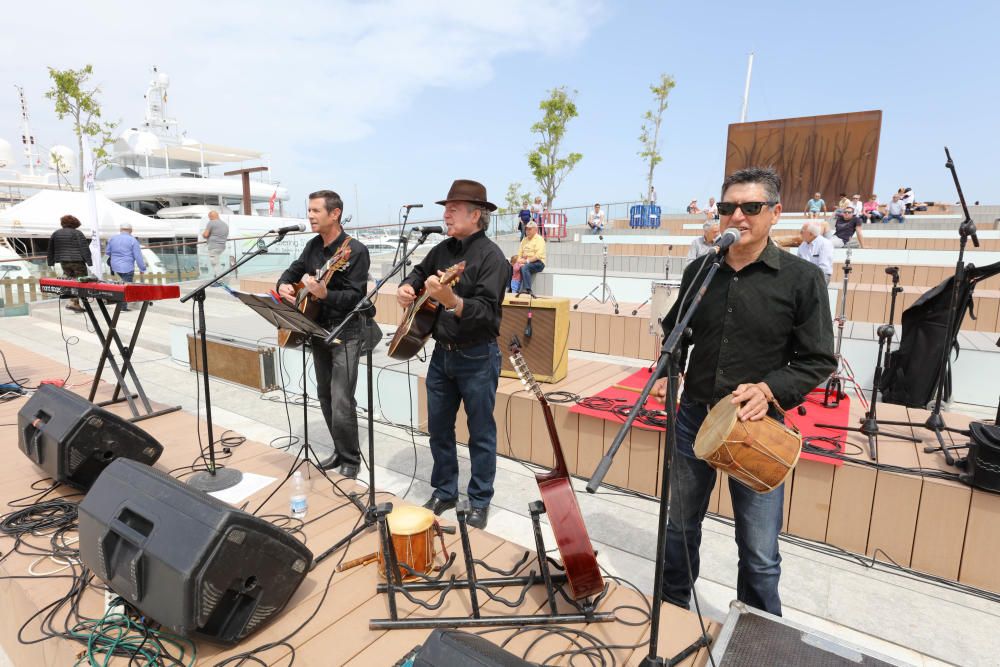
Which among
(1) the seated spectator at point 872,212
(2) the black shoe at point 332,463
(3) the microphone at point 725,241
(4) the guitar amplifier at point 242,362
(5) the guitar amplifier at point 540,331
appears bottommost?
(2) the black shoe at point 332,463

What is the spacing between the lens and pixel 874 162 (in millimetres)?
15219

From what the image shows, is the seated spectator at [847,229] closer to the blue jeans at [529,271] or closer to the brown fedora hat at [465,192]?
the blue jeans at [529,271]

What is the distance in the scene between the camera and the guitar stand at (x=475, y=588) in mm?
1946

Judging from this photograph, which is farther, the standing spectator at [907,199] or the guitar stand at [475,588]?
the standing spectator at [907,199]

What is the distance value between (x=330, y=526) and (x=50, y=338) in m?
Result: 8.82

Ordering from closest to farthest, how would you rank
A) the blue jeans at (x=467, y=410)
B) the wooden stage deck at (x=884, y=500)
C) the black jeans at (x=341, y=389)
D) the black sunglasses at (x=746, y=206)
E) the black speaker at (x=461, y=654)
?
the black speaker at (x=461, y=654) < the black sunglasses at (x=746, y=206) < the wooden stage deck at (x=884, y=500) < the blue jeans at (x=467, y=410) < the black jeans at (x=341, y=389)

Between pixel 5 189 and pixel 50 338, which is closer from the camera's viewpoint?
pixel 50 338

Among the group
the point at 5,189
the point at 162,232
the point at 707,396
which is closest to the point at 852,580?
the point at 707,396

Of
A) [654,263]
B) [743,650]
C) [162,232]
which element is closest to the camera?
[743,650]

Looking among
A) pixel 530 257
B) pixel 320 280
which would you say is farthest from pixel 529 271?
pixel 320 280

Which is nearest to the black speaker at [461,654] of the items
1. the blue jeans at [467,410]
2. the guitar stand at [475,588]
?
the guitar stand at [475,588]

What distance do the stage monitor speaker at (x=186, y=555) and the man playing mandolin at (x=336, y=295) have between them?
1.51 meters

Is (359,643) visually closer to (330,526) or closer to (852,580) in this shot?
(330,526)

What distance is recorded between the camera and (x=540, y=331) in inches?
169
